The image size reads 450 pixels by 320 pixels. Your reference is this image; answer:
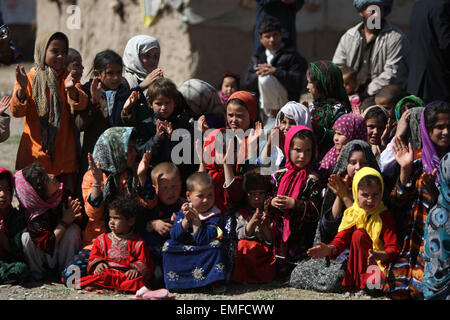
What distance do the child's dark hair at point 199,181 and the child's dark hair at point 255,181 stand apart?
1.15 ft

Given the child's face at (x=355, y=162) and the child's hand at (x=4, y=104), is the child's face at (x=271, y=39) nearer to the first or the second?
the child's face at (x=355, y=162)

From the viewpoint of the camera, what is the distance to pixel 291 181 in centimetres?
520

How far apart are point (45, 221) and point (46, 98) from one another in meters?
0.99

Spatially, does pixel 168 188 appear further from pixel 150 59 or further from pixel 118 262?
pixel 150 59

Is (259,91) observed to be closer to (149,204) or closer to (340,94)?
(340,94)

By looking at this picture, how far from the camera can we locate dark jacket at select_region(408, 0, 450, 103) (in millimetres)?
6914

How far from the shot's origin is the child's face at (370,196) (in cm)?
473

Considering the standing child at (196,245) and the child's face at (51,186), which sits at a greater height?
the child's face at (51,186)

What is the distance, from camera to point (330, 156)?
540 cm

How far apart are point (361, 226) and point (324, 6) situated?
6296mm

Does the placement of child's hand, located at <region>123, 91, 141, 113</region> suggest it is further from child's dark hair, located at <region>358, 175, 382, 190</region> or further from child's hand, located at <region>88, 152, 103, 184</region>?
child's dark hair, located at <region>358, 175, 382, 190</region>

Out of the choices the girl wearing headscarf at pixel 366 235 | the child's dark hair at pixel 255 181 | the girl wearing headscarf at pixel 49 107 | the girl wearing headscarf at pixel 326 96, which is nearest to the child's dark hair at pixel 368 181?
the girl wearing headscarf at pixel 366 235

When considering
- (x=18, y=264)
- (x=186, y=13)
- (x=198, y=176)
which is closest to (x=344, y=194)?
(x=198, y=176)

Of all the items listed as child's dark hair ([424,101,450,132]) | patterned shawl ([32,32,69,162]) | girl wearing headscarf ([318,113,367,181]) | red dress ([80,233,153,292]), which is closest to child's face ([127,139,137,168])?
red dress ([80,233,153,292])
